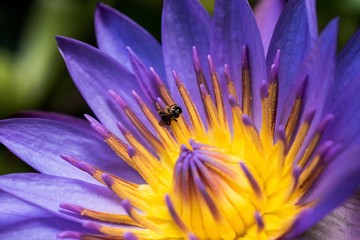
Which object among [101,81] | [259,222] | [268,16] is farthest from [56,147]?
[268,16]

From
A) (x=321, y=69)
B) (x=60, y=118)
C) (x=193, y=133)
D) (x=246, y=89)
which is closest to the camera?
(x=321, y=69)

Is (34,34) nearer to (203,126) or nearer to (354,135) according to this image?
(203,126)

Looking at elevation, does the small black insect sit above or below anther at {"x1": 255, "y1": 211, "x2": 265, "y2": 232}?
above

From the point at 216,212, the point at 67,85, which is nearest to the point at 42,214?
the point at 216,212

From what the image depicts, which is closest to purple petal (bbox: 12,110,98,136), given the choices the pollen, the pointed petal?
the pollen

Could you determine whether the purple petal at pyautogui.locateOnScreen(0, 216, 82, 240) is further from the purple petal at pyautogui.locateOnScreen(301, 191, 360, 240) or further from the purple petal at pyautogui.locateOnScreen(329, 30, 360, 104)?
the purple petal at pyautogui.locateOnScreen(329, 30, 360, 104)

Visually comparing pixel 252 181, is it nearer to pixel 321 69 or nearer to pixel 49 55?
pixel 321 69
